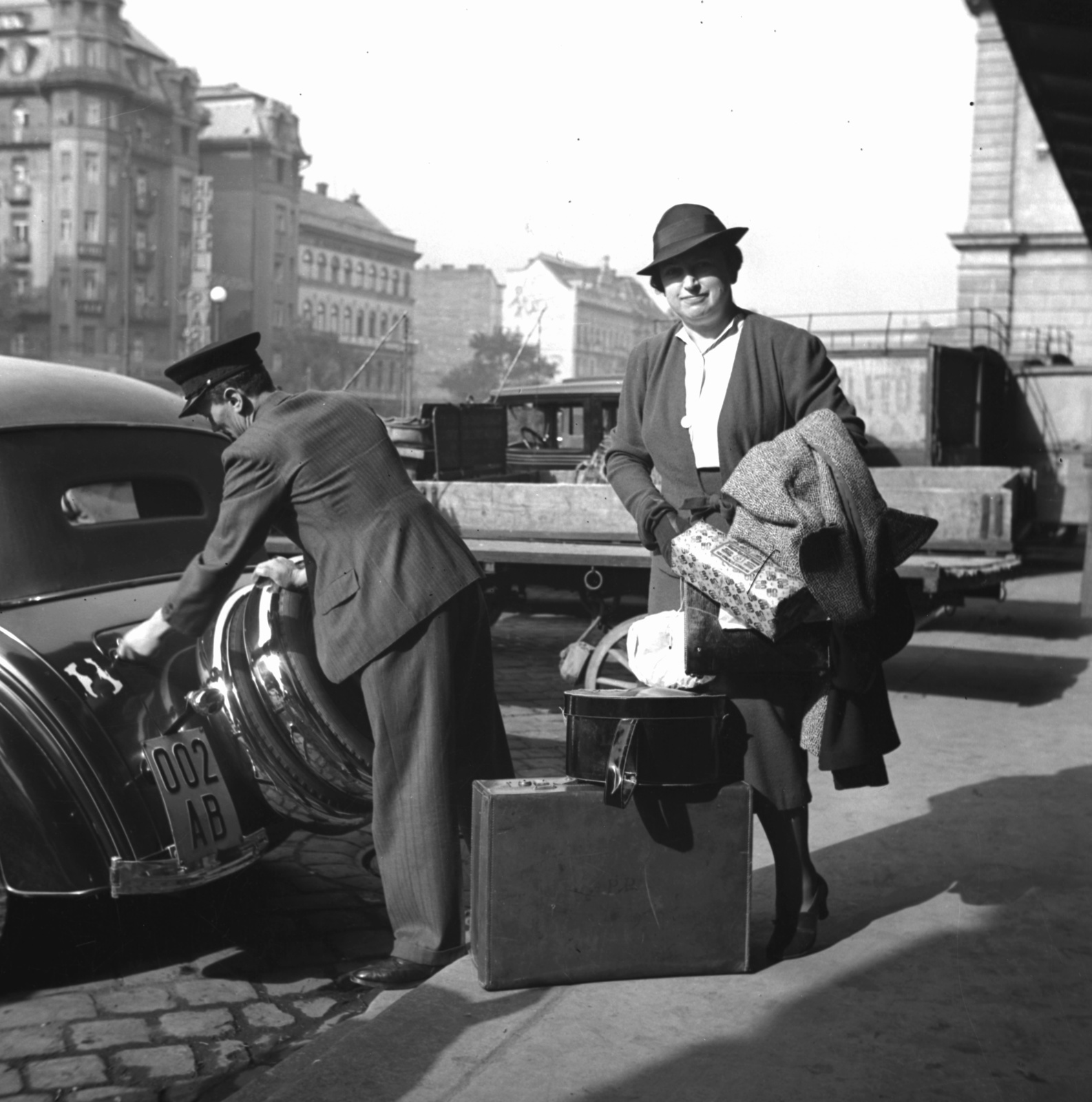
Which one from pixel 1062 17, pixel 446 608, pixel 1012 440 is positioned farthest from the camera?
pixel 1012 440

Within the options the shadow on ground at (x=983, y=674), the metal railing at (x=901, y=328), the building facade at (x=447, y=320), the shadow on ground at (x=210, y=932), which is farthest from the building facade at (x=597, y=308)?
the building facade at (x=447, y=320)

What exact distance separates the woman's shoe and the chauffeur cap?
2041 mm

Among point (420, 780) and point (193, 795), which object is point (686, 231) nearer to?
point (420, 780)

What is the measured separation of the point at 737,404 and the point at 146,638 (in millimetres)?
1705

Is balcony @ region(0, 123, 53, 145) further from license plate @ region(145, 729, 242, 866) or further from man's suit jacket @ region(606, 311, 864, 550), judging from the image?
man's suit jacket @ region(606, 311, 864, 550)

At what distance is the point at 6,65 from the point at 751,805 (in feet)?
314

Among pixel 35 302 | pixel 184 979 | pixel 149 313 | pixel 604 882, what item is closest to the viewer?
pixel 604 882

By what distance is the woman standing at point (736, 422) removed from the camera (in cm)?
371

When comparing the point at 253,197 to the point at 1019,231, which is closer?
the point at 1019,231

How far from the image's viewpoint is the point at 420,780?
388 cm

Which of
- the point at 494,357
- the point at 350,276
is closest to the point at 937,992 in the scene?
the point at 494,357

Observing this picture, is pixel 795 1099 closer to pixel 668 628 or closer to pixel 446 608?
pixel 668 628

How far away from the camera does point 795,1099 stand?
9.74ft

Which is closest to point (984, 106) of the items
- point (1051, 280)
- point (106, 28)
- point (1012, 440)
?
point (1051, 280)
